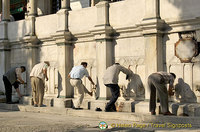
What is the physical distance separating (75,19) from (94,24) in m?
0.93

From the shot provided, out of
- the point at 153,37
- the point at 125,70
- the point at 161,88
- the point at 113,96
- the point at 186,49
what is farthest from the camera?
the point at 125,70

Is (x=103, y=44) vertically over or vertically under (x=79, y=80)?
over

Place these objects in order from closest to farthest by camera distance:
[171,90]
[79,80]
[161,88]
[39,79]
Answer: [161,88] < [171,90] < [79,80] < [39,79]

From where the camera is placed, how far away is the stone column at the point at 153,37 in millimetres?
10141

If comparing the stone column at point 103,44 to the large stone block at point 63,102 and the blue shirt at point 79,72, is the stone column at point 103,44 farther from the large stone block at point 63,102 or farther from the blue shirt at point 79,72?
the large stone block at point 63,102

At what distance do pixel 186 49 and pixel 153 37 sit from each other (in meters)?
0.95

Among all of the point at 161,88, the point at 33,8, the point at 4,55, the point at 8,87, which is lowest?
the point at 8,87

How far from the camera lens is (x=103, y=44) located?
455 inches

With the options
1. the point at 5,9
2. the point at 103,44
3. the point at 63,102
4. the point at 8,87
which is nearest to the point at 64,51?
the point at 63,102

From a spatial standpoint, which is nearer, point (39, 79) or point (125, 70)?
point (125, 70)

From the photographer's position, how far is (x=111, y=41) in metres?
11.6

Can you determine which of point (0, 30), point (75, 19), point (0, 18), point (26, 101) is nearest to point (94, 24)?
point (75, 19)

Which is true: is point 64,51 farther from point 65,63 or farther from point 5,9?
point 5,9

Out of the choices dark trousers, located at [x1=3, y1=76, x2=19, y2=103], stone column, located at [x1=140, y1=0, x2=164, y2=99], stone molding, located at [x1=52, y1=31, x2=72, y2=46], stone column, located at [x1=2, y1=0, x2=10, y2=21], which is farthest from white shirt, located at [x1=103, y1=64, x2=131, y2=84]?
stone column, located at [x1=2, y1=0, x2=10, y2=21]
